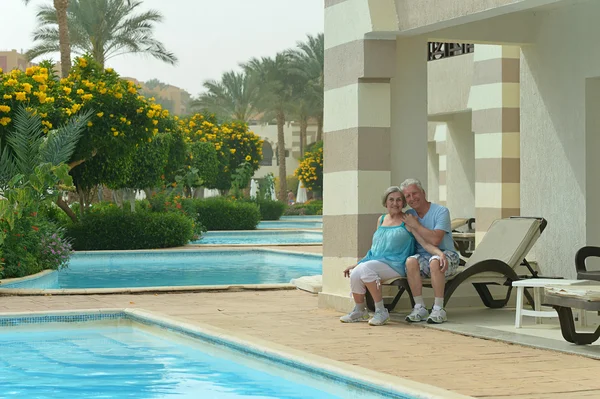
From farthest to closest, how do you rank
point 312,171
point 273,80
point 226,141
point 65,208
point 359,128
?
1. point 312,171
2. point 273,80
3. point 226,141
4. point 65,208
5. point 359,128

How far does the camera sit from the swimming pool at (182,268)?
17703 millimetres

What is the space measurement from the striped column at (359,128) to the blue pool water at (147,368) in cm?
213

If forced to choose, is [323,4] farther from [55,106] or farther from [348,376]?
[55,106]

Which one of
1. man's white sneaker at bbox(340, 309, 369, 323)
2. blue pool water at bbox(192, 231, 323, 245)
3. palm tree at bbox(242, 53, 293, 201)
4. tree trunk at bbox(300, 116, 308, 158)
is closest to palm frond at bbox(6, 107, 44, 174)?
man's white sneaker at bbox(340, 309, 369, 323)

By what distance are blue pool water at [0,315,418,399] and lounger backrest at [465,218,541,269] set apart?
10.3 feet

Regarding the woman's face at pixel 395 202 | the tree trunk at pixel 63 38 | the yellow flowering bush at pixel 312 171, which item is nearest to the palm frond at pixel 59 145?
the woman's face at pixel 395 202

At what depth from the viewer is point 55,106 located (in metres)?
21.1

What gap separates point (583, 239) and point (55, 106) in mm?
13457

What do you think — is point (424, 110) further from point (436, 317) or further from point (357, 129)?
point (436, 317)

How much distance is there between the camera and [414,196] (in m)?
9.64

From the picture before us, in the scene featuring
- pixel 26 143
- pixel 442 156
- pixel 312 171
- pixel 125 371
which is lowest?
pixel 125 371

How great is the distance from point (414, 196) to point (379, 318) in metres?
1.26

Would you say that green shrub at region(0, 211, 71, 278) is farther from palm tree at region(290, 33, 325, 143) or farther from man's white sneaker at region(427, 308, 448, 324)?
palm tree at region(290, 33, 325, 143)

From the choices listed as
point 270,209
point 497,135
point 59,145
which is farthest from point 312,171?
point 497,135
